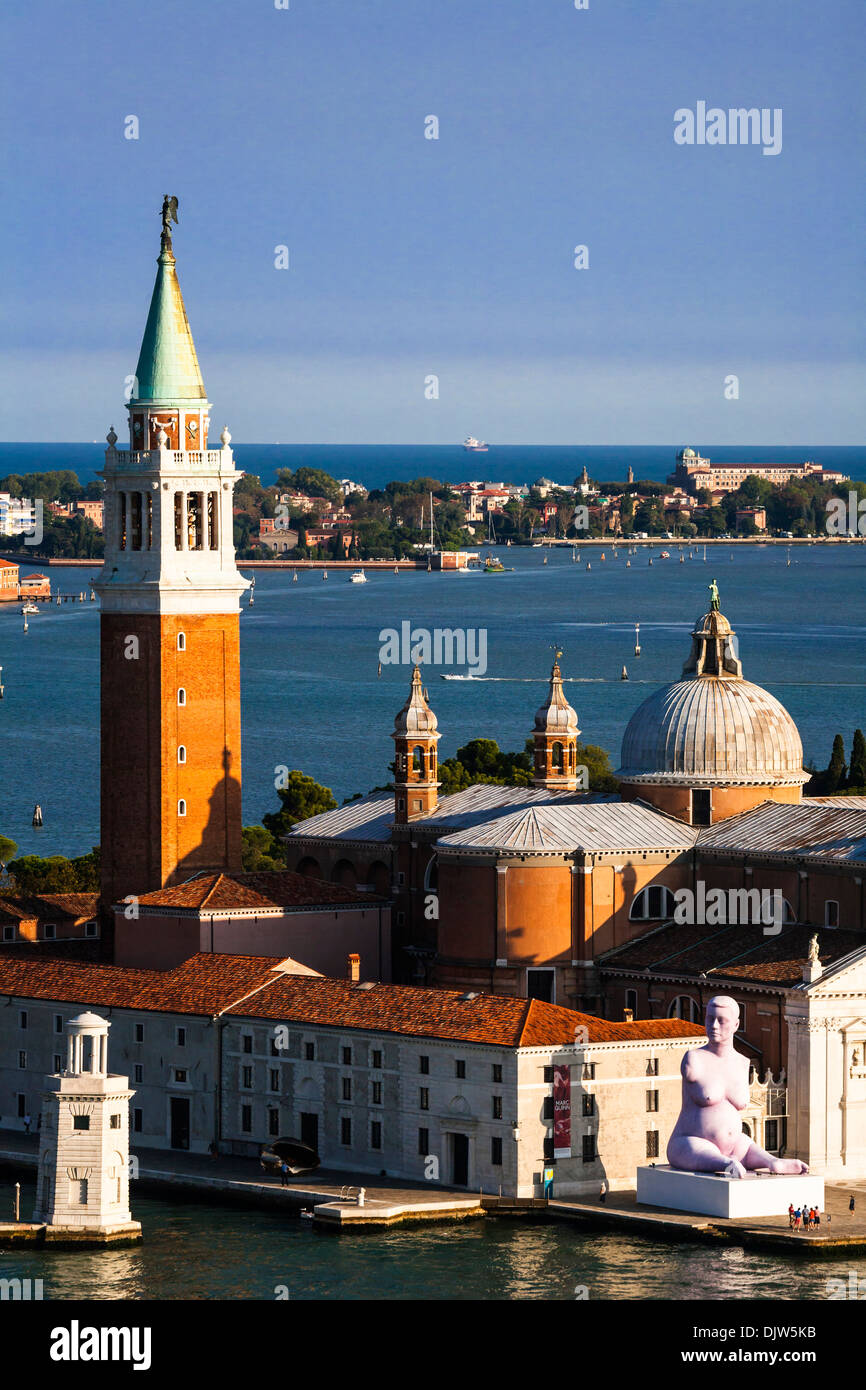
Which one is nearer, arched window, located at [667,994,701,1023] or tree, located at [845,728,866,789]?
arched window, located at [667,994,701,1023]

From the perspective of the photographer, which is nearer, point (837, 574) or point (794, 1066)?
point (794, 1066)

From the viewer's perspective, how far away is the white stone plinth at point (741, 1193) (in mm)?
41594

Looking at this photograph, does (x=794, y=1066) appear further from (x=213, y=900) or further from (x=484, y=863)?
(x=213, y=900)

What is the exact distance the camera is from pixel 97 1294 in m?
38.6

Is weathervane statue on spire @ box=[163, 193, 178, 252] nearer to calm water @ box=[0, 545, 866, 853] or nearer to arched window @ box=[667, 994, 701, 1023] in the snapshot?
arched window @ box=[667, 994, 701, 1023]

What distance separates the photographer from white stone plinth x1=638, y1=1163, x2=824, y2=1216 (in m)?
41.6

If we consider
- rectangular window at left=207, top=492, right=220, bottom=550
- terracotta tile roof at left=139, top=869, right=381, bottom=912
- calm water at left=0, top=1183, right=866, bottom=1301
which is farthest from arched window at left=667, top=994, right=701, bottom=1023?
rectangular window at left=207, top=492, right=220, bottom=550

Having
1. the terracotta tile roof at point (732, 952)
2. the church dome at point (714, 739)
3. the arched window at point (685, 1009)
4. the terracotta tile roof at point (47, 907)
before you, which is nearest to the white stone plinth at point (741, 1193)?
the terracotta tile roof at point (732, 952)

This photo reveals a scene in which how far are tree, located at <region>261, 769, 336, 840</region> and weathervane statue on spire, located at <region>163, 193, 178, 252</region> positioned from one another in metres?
16.7

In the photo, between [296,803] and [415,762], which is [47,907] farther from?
[296,803]

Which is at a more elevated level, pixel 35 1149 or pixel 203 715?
pixel 203 715
